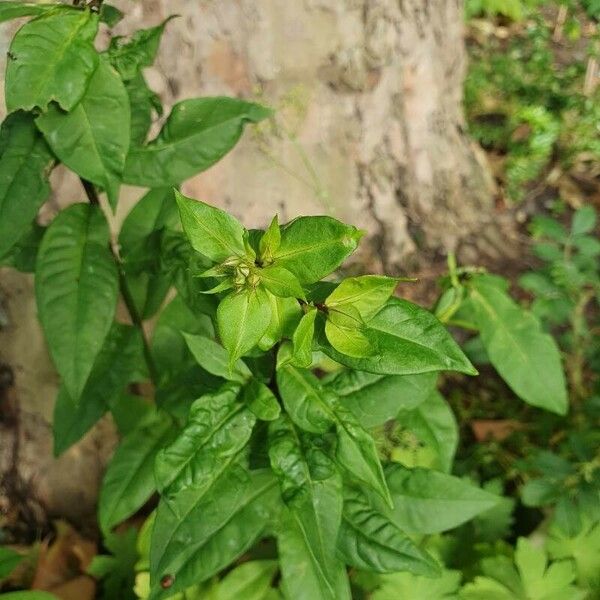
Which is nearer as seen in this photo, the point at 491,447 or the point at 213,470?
the point at 213,470

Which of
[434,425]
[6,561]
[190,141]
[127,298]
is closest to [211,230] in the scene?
[190,141]

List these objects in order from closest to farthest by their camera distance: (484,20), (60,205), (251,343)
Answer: (251,343)
(60,205)
(484,20)

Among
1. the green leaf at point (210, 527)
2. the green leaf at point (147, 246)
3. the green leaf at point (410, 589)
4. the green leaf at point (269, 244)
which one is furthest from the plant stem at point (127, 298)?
the green leaf at point (410, 589)

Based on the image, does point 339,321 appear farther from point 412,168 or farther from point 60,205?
point 412,168

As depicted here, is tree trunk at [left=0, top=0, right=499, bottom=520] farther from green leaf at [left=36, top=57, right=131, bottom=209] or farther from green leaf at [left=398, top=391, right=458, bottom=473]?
green leaf at [left=398, top=391, right=458, bottom=473]

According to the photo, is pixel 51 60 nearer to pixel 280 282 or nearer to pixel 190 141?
pixel 190 141

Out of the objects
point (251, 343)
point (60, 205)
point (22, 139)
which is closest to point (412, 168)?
point (60, 205)

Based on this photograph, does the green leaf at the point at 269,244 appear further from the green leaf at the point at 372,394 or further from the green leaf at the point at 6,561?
the green leaf at the point at 6,561
